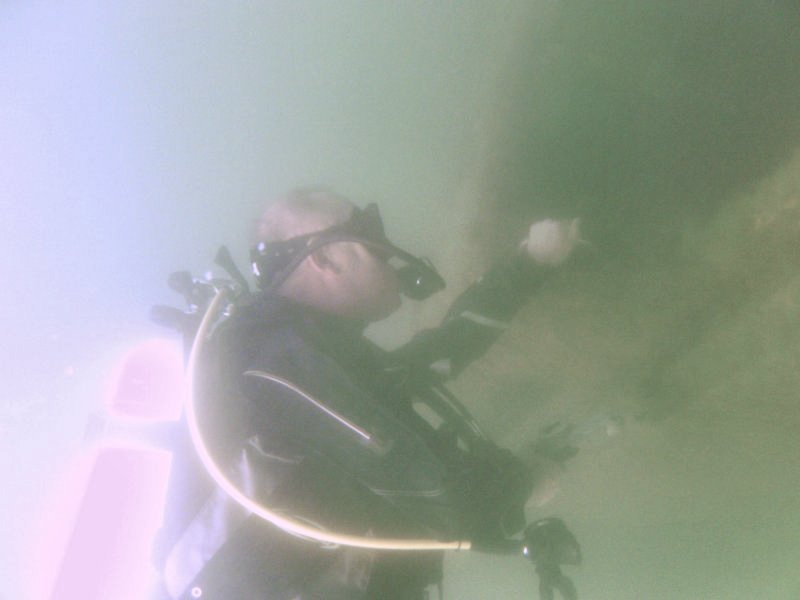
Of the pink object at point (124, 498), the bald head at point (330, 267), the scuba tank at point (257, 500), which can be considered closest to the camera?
the scuba tank at point (257, 500)

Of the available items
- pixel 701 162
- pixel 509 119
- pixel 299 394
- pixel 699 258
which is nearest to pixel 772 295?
pixel 699 258

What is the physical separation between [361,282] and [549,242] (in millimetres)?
841

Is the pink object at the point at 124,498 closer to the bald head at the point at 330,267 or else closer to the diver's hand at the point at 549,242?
the bald head at the point at 330,267

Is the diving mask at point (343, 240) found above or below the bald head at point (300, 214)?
below

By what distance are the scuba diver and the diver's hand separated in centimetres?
65

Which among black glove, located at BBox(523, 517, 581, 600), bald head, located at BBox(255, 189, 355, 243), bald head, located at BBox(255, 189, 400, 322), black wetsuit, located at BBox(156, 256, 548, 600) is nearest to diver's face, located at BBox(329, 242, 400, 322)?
bald head, located at BBox(255, 189, 400, 322)

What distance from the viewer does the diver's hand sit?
1930mm

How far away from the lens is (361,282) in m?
1.61

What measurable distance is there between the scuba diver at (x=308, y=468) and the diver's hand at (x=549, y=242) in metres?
0.65

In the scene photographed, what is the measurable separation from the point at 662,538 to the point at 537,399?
1088mm

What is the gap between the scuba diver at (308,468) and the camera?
1173mm

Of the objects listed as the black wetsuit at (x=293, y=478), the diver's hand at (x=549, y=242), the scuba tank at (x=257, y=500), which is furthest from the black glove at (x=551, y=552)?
the diver's hand at (x=549, y=242)

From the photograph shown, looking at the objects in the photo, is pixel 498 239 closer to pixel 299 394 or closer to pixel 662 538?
pixel 299 394

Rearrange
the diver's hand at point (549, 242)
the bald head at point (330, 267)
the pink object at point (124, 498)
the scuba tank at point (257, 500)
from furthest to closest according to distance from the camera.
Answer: the diver's hand at point (549, 242) → the bald head at point (330, 267) → the pink object at point (124, 498) → the scuba tank at point (257, 500)
